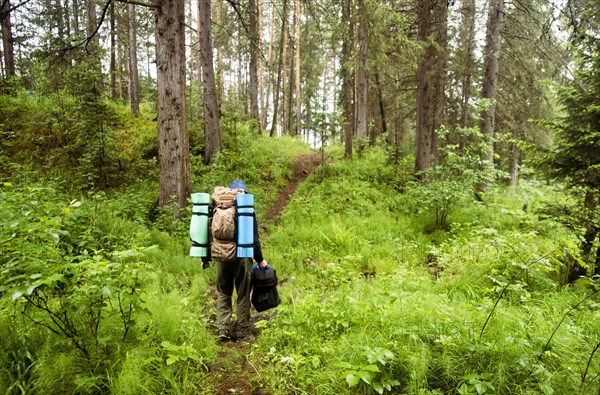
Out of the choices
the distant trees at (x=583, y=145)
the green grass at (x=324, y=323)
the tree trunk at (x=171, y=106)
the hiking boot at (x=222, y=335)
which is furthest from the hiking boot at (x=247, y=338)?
the distant trees at (x=583, y=145)

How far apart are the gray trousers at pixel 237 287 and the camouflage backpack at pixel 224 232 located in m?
0.21

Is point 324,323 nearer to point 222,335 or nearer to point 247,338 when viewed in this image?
point 247,338

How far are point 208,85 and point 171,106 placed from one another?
526 centimetres

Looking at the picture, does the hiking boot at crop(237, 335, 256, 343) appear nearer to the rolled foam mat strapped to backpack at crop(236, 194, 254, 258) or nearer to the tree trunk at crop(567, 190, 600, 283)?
the rolled foam mat strapped to backpack at crop(236, 194, 254, 258)

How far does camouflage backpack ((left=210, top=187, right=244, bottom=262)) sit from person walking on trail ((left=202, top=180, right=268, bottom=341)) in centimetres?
15

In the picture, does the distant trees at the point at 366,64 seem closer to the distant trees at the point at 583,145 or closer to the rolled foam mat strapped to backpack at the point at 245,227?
the distant trees at the point at 583,145

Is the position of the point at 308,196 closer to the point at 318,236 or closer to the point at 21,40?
the point at 318,236

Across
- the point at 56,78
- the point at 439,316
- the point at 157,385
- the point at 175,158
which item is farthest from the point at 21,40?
the point at 439,316

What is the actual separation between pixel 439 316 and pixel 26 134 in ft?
43.7

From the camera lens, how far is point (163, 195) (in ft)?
24.9

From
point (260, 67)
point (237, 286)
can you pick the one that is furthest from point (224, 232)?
point (260, 67)

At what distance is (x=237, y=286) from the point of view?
4.54 m

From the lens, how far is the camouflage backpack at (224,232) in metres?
4.20

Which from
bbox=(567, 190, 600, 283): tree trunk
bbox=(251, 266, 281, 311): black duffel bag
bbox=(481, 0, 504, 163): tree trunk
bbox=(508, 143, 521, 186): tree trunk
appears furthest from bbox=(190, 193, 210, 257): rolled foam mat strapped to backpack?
bbox=(508, 143, 521, 186): tree trunk
